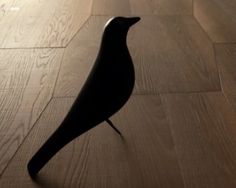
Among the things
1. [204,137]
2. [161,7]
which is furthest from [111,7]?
[204,137]

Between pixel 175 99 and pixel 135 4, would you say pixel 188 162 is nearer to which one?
pixel 175 99

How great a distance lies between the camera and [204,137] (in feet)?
1.97

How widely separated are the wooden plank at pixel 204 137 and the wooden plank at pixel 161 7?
1.30 ft

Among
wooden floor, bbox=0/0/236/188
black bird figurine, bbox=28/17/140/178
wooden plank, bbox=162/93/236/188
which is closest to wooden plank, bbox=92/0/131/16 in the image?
wooden floor, bbox=0/0/236/188

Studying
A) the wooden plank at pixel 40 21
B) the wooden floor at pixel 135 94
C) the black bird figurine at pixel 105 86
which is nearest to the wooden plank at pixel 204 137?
the wooden floor at pixel 135 94

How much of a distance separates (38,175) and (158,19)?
61cm

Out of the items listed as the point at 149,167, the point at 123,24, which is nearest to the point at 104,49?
the point at 123,24

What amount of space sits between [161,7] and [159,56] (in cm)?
28

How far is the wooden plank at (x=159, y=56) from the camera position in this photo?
72cm

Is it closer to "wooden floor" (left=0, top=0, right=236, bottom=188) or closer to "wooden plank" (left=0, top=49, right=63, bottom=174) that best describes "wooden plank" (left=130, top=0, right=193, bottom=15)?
"wooden floor" (left=0, top=0, right=236, bottom=188)

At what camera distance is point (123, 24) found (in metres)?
0.43

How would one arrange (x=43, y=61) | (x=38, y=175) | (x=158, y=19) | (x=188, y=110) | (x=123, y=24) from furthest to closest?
1. (x=158, y=19)
2. (x=43, y=61)
3. (x=188, y=110)
4. (x=38, y=175)
5. (x=123, y=24)

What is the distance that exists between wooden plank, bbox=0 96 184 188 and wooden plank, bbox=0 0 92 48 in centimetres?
29

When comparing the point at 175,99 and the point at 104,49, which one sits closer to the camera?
the point at 104,49
